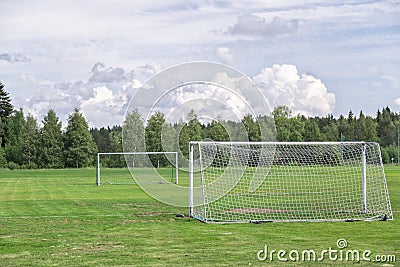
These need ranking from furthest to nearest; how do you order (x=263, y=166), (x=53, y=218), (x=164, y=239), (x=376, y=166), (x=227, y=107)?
(x=263, y=166) < (x=227, y=107) < (x=376, y=166) < (x=53, y=218) < (x=164, y=239)

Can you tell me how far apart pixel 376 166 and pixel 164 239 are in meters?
10.5

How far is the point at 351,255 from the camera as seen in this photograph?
10141mm

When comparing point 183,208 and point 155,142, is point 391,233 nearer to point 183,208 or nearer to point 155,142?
point 183,208

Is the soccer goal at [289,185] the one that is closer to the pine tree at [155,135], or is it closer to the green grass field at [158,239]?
the green grass field at [158,239]

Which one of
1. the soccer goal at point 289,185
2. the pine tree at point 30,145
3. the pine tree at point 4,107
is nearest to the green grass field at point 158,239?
the soccer goal at point 289,185

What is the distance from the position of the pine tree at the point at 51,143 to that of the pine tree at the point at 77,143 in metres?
0.82

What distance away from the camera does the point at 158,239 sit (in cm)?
1209

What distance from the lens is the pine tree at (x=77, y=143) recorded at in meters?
72.3

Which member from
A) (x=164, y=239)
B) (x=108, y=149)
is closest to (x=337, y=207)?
(x=164, y=239)

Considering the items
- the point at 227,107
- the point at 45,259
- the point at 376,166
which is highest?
the point at 227,107

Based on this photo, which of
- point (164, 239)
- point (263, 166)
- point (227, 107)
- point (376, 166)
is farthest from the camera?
point (263, 166)

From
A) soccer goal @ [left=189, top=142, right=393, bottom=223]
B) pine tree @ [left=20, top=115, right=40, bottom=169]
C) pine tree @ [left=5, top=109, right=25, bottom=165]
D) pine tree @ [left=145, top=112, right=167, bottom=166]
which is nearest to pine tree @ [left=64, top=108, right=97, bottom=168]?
pine tree @ [left=20, top=115, right=40, bottom=169]

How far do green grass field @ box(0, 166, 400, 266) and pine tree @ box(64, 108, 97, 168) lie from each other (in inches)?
2163

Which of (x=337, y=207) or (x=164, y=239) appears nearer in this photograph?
(x=164, y=239)
